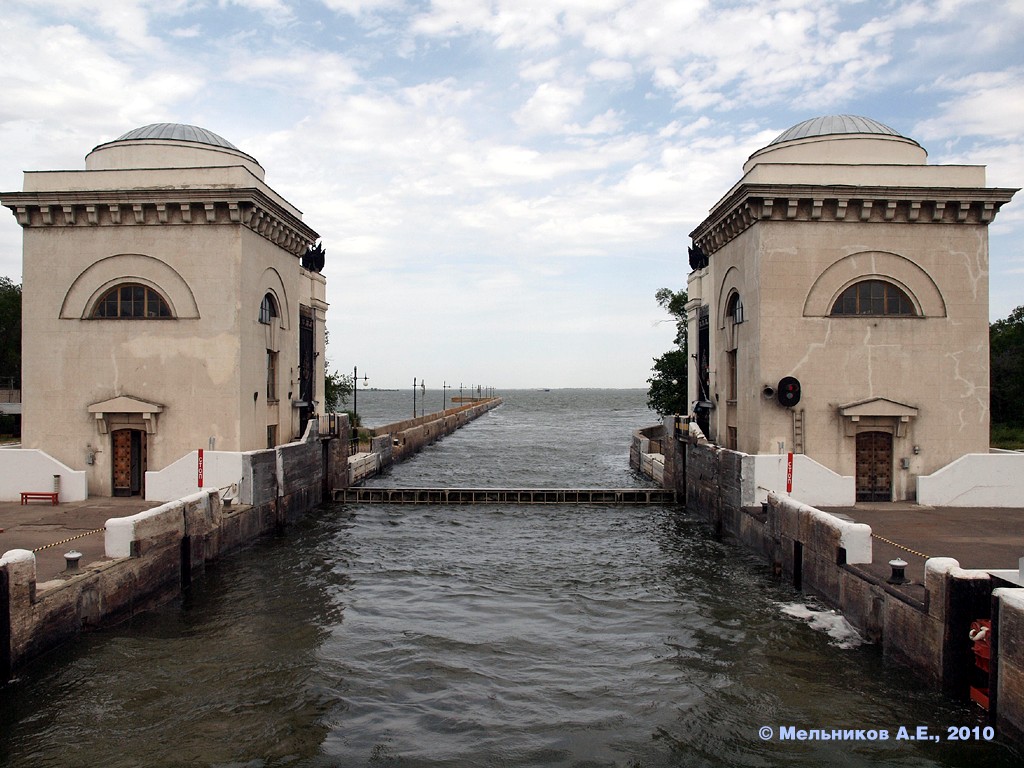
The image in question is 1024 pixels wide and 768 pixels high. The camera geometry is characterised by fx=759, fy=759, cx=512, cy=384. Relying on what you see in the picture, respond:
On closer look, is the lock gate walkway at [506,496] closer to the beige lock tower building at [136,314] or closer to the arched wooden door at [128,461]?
the beige lock tower building at [136,314]

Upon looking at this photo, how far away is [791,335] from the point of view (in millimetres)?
21094

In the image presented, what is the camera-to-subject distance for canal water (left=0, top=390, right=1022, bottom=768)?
9867mm

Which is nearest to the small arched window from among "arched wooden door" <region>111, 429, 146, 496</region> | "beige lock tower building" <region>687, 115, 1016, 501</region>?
"beige lock tower building" <region>687, 115, 1016, 501</region>

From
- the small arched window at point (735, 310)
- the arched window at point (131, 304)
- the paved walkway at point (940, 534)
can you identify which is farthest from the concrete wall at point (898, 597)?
the arched window at point (131, 304)

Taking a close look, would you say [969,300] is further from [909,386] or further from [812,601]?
[812,601]

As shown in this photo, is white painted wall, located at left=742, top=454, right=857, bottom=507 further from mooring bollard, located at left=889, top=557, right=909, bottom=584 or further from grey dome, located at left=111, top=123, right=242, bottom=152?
grey dome, located at left=111, top=123, right=242, bottom=152

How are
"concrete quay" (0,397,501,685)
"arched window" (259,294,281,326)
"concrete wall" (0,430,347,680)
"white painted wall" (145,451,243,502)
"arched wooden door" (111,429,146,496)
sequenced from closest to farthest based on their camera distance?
"concrete wall" (0,430,347,680)
"concrete quay" (0,397,501,685)
"white painted wall" (145,451,243,502)
"arched wooden door" (111,429,146,496)
"arched window" (259,294,281,326)

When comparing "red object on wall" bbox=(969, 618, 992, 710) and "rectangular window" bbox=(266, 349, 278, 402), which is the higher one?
"rectangular window" bbox=(266, 349, 278, 402)

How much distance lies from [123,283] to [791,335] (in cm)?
1906

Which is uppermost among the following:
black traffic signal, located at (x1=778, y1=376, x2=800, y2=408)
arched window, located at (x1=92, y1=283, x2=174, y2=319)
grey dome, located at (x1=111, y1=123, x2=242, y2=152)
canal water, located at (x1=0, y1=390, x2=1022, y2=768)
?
grey dome, located at (x1=111, y1=123, x2=242, y2=152)

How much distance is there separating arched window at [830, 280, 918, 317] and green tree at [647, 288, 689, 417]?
2300 cm

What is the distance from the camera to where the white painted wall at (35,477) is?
69.1 feet

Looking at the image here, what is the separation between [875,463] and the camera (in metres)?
21.4

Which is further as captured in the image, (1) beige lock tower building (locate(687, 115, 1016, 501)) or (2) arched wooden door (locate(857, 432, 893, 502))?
(2) arched wooden door (locate(857, 432, 893, 502))
